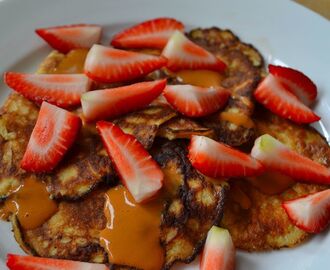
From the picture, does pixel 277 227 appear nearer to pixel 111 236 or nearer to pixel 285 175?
pixel 285 175

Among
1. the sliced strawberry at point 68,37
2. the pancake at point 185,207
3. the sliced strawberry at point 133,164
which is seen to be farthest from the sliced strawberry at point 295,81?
the sliced strawberry at point 68,37

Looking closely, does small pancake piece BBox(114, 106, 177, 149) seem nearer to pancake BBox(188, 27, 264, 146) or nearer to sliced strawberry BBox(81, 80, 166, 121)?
sliced strawberry BBox(81, 80, 166, 121)

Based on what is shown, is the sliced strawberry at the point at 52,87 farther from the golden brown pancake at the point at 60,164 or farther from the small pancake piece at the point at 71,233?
the small pancake piece at the point at 71,233

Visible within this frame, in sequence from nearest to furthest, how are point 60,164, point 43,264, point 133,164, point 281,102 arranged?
point 43,264
point 133,164
point 60,164
point 281,102

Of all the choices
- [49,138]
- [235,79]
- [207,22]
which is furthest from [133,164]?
[207,22]

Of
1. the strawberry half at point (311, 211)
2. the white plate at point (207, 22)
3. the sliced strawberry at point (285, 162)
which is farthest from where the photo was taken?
the white plate at point (207, 22)

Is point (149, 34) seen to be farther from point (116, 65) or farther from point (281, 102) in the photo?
point (281, 102)
